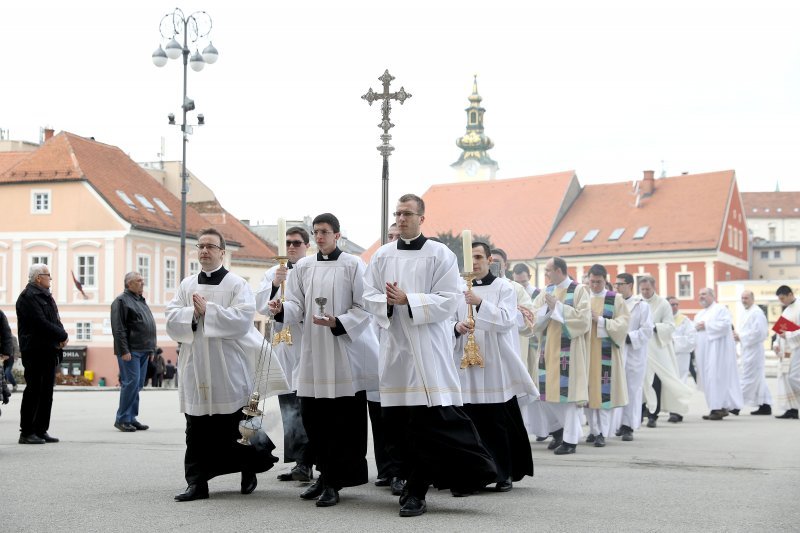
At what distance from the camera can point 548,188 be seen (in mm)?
83250

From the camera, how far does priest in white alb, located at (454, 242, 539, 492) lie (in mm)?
9164

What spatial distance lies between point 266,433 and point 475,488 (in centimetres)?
176

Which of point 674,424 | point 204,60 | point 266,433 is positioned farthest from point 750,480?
point 204,60

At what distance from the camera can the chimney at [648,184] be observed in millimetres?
78125

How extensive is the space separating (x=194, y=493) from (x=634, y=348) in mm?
8150

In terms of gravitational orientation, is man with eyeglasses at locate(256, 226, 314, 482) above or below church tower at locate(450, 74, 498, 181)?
below

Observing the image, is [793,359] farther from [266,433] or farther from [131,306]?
[266,433]

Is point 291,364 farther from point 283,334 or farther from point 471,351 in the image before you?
point 471,351

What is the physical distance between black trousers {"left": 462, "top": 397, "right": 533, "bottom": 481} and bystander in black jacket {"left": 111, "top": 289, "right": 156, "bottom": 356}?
646 centimetres

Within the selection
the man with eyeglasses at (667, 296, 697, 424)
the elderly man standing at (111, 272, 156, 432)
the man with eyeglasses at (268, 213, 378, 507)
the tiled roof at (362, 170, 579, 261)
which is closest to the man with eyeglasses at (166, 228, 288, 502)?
the man with eyeglasses at (268, 213, 378, 507)

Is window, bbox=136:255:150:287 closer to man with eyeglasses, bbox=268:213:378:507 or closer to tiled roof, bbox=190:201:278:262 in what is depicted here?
tiled roof, bbox=190:201:278:262

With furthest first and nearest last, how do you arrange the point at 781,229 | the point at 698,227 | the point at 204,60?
the point at 781,229, the point at 698,227, the point at 204,60

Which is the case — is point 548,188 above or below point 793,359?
above

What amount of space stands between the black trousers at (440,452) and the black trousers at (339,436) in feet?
1.32
